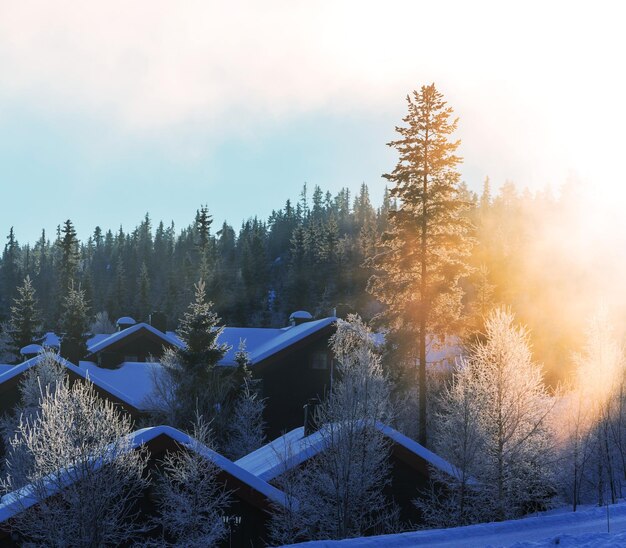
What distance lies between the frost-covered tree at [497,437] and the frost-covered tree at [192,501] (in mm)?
7659

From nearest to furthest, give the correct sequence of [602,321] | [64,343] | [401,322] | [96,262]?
[401,322] < [602,321] < [64,343] < [96,262]

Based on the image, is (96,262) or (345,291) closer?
(345,291)

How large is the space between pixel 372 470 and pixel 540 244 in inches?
4097

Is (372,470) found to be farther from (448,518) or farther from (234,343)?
(234,343)

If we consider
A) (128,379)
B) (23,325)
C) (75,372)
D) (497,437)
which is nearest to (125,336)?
(128,379)

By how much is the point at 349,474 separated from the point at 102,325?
83.0 m

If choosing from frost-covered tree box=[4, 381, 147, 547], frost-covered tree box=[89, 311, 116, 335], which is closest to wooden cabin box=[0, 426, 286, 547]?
frost-covered tree box=[4, 381, 147, 547]

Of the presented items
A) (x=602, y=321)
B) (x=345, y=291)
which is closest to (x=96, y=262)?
(x=345, y=291)

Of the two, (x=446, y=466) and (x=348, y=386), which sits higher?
(x=348, y=386)

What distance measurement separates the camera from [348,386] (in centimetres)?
2377

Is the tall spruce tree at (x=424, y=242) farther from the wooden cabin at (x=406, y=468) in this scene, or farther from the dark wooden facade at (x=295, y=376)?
the dark wooden facade at (x=295, y=376)

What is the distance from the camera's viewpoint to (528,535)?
1579cm

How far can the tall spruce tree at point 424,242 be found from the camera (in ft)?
101

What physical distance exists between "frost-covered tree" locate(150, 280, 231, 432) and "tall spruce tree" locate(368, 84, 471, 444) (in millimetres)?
11963
